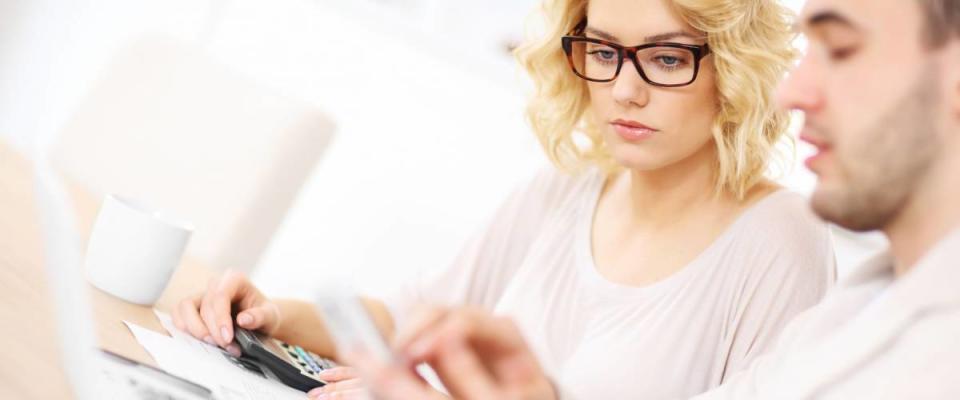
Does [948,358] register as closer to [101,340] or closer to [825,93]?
[825,93]

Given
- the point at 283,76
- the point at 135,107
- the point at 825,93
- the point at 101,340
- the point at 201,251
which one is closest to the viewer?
the point at 825,93

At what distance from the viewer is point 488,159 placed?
401 cm

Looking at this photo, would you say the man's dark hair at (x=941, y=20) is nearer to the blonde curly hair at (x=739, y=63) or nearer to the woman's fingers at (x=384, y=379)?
the woman's fingers at (x=384, y=379)

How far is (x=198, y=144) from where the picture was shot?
6.68 ft

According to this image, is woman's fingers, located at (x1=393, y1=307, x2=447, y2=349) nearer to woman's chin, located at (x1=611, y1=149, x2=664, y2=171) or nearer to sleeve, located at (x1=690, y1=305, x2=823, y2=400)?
sleeve, located at (x1=690, y1=305, x2=823, y2=400)

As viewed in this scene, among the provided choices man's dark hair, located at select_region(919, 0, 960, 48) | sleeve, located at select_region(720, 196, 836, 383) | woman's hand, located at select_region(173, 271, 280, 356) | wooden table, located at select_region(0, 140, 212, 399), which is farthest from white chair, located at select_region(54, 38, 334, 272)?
man's dark hair, located at select_region(919, 0, 960, 48)

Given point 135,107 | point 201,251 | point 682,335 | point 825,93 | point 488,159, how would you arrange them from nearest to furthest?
point 825,93 < point 682,335 < point 201,251 < point 135,107 < point 488,159

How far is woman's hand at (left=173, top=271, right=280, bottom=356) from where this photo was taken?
1370 mm

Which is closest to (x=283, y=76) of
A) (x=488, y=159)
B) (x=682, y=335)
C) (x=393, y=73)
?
(x=393, y=73)

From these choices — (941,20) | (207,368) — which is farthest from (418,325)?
(941,20)

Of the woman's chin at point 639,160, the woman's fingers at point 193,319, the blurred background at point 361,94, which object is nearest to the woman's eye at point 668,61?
the woman's chin at point 639,160

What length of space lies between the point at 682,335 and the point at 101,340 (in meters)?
0.76

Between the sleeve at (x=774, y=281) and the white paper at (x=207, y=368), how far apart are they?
23.1 inches

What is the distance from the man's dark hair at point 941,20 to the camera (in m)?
0.86
